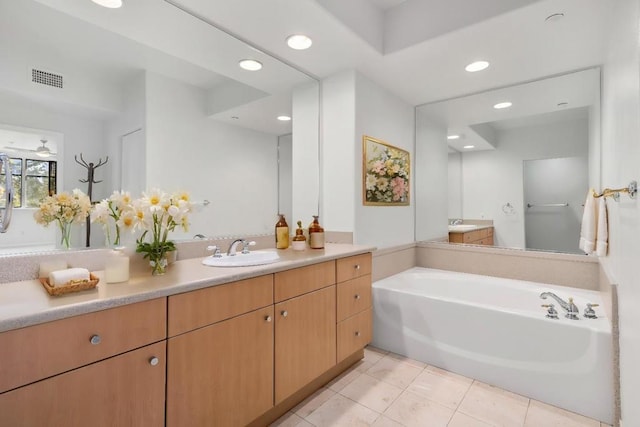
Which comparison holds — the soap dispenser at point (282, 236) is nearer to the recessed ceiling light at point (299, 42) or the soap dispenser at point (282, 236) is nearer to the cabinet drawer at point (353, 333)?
the cabinet drawer at point (353, 333)

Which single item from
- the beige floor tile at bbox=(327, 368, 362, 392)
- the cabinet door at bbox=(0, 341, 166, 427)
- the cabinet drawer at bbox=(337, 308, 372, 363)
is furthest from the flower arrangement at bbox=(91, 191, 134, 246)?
the beige floor tile at bbox=(327, 368, 362, 392)

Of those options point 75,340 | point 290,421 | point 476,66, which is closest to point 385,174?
point 476,66

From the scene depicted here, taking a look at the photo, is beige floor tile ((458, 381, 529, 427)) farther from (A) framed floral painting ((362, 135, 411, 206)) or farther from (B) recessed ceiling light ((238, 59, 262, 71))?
(B) recessed ceiling light ((238, 59, 262, 71))

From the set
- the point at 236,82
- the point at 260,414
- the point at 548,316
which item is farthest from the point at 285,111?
the point at 548,316

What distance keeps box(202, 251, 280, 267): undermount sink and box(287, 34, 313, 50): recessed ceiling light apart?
4.71ft

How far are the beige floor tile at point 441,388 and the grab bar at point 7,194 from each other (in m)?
2.27

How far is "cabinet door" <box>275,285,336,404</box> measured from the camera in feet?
5.17

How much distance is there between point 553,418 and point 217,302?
1936 mm

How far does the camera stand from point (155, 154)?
1.66 metres

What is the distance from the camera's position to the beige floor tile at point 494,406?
1.66 meters

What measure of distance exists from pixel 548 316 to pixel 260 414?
178cm

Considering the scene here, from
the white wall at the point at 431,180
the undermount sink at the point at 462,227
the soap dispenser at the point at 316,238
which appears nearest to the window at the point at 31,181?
the soap dispenser at the point at 316,238

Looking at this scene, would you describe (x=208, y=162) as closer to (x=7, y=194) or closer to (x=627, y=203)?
(x=7, y=194)

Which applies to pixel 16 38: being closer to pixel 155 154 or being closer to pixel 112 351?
pixel 155 154
